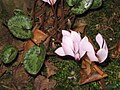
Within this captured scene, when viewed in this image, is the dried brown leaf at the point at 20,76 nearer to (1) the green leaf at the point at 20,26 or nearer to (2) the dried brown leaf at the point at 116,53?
(1) the green leaf at the point at 20,26

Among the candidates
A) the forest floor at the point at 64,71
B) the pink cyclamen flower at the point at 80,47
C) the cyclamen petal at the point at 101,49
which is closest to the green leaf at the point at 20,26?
the forest floor at the point at 64,71

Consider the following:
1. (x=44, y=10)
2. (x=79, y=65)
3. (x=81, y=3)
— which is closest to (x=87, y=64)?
(x=79, y=65)

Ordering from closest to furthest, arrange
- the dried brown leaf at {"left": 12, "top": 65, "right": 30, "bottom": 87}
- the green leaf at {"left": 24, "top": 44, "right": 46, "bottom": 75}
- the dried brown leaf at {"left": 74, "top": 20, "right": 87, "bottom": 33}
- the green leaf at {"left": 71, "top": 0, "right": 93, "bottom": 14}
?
1. the green leaf at {"left": 24, "top": 44, "right": 46, "bottom": 75}
2. the green leaf at {"left": 71, "top": 0, "right": 93, "bottom": 14}
3. the dried brown leaf at {"left": 12, "top": 65, "right": 30, "bottom": 87}
4. the dried brown leaf at {"left": 74, "top": 20, "right": 87, "bottom": 33}

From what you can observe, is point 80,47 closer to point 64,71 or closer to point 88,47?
point 88,47

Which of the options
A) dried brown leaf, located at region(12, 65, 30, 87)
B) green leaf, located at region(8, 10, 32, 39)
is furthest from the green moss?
Answer: green leaf, located at region(8, 10, 32, 39)

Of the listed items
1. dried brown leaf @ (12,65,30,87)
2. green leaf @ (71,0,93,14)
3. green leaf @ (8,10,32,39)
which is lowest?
dried brown leaf @ (12,65,30,87)

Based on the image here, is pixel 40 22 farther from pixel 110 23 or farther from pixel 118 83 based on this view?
pixel 118 83

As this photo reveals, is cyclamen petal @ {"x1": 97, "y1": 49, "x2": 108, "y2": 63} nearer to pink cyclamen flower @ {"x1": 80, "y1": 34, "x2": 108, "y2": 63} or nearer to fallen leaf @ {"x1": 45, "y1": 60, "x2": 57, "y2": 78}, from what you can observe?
pink cyclamen flower @ {"x1": 80, "y1": 34, "x2": 108, "y2": 63}
